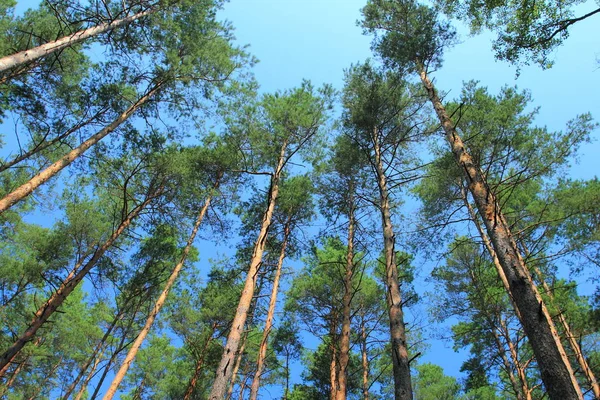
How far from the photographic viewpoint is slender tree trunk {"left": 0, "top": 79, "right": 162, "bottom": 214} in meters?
6.08

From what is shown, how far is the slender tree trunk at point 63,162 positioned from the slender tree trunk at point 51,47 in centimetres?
204

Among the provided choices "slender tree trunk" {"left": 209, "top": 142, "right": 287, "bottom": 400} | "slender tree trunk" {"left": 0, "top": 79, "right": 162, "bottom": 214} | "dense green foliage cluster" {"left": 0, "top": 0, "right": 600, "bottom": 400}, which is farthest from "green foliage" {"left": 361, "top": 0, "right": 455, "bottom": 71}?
"slender tree trunk" {"left": 0, "top": 79, "right": 162, "bottom": 214}

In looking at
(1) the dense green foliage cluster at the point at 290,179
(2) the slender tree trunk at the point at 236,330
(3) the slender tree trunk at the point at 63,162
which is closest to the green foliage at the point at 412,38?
(1) the dense green foliage cluster at the point at 290,179

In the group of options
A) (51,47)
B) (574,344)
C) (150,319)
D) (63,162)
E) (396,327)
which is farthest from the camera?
(150,319)

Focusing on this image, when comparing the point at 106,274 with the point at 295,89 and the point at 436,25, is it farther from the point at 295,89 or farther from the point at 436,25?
the point at 436,25

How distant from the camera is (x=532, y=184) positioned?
1188cm

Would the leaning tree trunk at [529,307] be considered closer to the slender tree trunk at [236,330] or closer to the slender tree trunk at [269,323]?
the slender tree trunk at [236,330]

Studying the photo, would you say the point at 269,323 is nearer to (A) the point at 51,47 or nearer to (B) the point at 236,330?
(B) the point at 236,330

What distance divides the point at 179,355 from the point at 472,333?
16.0 metres

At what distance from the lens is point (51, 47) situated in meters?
5.81

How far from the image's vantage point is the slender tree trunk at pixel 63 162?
608 cm

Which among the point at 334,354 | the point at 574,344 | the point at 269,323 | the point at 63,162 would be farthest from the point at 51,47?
the point at 574,344

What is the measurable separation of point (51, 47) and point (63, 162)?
8.21ft

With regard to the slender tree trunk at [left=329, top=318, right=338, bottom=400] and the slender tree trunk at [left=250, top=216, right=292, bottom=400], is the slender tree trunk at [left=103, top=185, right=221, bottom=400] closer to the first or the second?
the slender tree trunk at [left=250, top=216, right=292, bottom=400]
